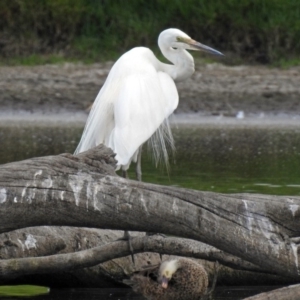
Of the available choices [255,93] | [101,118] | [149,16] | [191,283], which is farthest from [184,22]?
[191,283]

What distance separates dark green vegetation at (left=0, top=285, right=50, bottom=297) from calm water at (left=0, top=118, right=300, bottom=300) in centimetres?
358

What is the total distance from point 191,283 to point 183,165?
620 centimetres

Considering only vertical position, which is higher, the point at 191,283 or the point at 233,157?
the point at 191,283

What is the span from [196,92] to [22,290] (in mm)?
9728

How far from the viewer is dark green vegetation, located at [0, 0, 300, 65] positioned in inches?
689

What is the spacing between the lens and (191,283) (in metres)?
6.63

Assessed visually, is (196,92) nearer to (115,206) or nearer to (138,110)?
(138,110)

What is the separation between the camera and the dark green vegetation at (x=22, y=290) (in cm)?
687

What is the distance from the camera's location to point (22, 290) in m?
6.93

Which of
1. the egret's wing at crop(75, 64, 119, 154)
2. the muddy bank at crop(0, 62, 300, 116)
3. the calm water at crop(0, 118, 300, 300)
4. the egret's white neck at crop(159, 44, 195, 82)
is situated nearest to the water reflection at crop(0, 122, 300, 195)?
the calm water at crop(0, 118, 300, 300)

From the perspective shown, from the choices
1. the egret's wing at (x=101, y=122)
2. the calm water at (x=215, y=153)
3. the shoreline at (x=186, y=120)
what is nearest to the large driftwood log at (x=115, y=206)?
the egret's wing at (x=101, y=122)

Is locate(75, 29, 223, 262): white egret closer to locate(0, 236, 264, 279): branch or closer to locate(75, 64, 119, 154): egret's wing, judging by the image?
locate(75, 64, 119, 154): egret's wing

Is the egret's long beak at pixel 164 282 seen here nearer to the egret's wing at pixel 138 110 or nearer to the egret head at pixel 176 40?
the egret's wing at pixel 138 110

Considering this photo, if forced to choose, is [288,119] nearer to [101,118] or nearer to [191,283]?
[101,118]
